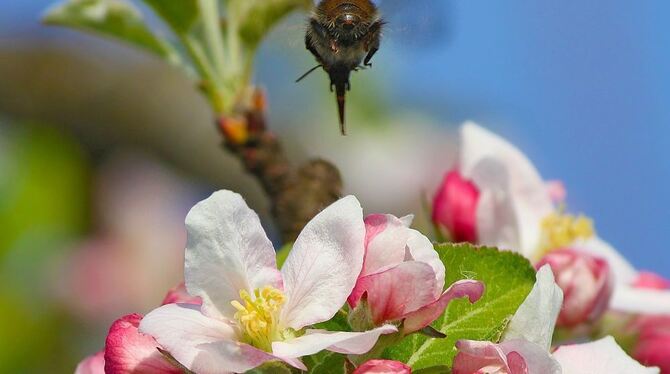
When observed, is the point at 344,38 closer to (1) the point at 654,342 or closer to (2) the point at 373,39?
(2) the point at 373,39

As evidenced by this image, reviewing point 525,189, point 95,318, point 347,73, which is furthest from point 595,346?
point 95,318

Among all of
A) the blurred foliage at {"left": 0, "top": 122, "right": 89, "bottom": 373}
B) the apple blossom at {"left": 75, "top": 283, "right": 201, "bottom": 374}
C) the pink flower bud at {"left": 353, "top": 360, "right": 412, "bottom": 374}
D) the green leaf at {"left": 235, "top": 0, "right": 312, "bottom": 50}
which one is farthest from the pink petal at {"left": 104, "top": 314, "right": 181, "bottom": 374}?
the blurred foliage at {"left": 0, "top": 122, "right": 89, "bottom": 373}

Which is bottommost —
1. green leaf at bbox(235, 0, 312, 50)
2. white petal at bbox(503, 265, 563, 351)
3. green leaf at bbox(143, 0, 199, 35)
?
white petal at bbox(503, 265, 563, 351)

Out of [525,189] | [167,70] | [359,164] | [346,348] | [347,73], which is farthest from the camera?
[359,164]

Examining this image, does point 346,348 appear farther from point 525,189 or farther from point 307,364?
point 525,189

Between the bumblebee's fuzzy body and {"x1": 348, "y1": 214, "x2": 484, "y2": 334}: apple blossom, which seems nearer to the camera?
{"x1": 348, "y1": 214, "x2": 484, "y2": 334}: apple blossom

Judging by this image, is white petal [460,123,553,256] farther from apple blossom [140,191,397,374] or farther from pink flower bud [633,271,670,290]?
apple blossom [140,191,397,374]

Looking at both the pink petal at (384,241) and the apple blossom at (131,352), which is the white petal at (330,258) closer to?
the pink petal at (384,241)
